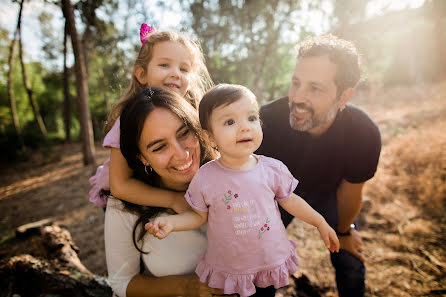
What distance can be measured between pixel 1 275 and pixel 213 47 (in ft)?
25.7

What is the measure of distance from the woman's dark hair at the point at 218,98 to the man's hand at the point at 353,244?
Result: 1.99 m

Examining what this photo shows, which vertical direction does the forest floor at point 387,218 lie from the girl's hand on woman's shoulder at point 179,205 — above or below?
below

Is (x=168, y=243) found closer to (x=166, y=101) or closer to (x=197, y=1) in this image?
(x=166, y=101)

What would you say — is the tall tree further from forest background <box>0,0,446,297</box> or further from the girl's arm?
the girl's arm

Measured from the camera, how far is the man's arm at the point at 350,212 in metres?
2.48

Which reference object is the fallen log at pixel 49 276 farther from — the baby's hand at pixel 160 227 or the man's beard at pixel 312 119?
Result: the man's beard at pixel 312 119

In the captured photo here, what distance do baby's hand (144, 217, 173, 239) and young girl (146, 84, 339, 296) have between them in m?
0.04

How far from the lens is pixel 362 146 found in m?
2.31

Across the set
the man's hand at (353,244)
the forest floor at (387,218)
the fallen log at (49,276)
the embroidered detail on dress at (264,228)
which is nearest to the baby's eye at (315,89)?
the embroidered detail on dress at (264,228)

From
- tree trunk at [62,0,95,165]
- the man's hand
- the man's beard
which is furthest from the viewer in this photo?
tree trunk at [62,0,95,165]

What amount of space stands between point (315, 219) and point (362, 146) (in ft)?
3.94

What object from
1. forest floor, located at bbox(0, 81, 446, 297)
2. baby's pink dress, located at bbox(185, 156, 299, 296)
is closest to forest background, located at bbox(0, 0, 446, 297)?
forest floor, located at bbox(0, 81, 446, 297)

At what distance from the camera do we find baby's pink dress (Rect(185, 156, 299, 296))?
1.41 metres

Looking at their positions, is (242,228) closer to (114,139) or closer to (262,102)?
Answer: (114,139)
